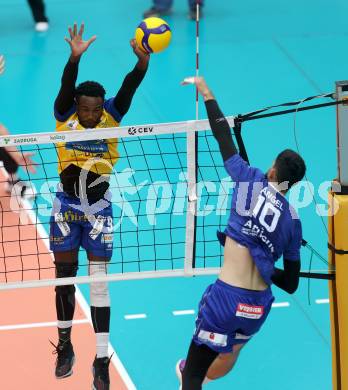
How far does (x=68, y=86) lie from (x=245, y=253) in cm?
195

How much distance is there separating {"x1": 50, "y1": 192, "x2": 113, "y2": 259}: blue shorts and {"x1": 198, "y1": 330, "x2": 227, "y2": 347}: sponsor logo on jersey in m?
1.29

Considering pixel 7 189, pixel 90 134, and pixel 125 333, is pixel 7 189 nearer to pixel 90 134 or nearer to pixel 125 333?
pixel 125 333

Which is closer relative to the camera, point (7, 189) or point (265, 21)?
point (7, 189)

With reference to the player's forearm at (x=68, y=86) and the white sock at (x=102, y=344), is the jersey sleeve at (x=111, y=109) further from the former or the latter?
the white sock at (x=102, y=344)

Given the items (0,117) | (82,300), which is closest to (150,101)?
(0,117)

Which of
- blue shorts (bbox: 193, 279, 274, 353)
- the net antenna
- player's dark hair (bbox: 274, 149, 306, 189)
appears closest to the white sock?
the net antenna

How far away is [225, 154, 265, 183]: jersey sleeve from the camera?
6809 millimetres

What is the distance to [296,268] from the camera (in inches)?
276

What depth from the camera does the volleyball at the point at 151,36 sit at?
7.84 m

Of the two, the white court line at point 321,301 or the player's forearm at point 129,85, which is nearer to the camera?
the player's forearm at point 129,85

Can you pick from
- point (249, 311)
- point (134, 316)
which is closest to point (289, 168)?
point (249, 311)

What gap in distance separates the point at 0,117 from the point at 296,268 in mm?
7533

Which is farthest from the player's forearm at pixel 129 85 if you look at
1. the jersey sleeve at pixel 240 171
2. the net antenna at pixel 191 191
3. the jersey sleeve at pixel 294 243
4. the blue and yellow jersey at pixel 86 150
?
the jersey sleeve at pixel 294 243

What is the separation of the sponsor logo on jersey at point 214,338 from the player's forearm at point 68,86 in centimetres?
213
